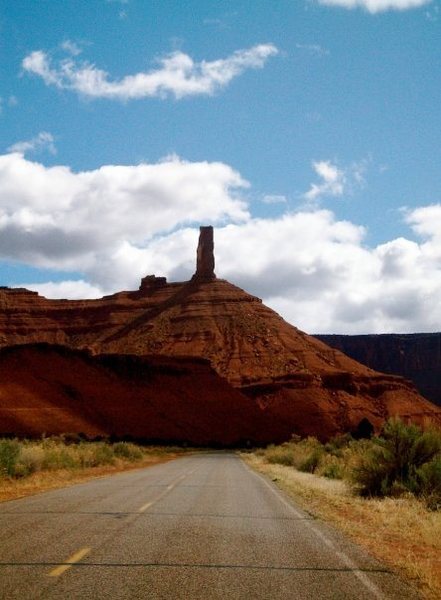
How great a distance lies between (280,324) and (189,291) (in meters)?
16.8

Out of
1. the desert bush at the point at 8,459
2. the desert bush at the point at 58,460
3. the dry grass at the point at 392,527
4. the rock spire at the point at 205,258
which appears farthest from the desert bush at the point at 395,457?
the rock spire at the point at 205,258

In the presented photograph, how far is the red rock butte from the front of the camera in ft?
235

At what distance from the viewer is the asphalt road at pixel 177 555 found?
21.4 feet

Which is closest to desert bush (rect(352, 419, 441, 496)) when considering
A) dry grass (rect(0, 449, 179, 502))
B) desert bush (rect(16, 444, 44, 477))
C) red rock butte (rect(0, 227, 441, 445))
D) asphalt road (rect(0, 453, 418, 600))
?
asphalt road (rect(0, 453, 418, 600))

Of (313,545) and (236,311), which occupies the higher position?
(236,311)

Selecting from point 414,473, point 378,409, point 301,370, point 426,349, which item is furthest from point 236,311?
point 414,473

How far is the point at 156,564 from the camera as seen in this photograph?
766 centimetres

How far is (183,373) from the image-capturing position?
284 feet

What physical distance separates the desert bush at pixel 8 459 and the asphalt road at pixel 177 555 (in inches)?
349

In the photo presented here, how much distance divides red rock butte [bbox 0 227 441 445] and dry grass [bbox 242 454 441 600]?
42080mm

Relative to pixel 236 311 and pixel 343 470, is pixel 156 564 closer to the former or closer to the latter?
pixel 343 470

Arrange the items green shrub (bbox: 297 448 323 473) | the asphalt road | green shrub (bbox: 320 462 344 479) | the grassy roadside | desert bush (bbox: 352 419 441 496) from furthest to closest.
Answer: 1. green shrub (bbox: 297 448 323 473)
2. green shrub (bbox: 320 462 344 479)
3. the grassy roadside
4. desert bush (bbox: 352 419 441 496)
5. the asphalt road

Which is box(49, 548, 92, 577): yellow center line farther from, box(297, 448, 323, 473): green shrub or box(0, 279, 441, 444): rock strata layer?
box(0, 279, 441, 444): rock strata layer

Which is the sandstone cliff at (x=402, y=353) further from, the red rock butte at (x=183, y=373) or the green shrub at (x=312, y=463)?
the green shrub at (x=312, y=463)
